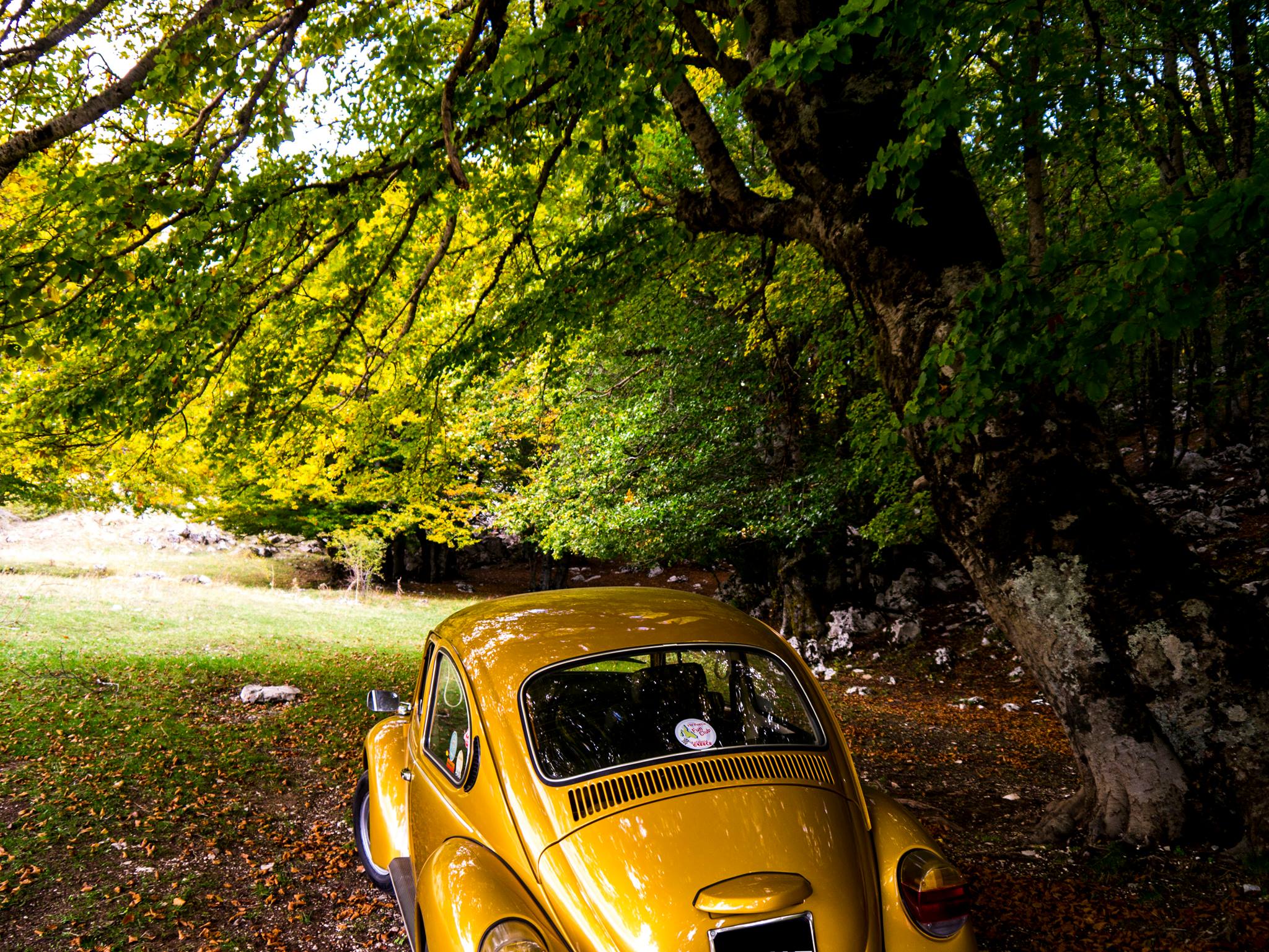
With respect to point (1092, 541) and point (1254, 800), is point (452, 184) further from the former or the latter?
point (1254, 800)

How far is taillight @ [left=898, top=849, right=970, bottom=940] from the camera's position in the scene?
2.51 metres

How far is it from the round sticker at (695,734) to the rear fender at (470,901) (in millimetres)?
798

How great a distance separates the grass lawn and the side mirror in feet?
3.99

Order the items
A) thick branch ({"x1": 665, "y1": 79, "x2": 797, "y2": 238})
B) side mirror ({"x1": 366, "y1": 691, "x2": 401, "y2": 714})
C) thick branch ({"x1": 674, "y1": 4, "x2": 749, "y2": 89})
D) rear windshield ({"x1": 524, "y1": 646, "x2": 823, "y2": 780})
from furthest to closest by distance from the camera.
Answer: thick branch ({"x1": 674, "y1": 4, "x2": 749, "y2": 89}), thick branch ({"x1": 665, "y1": 79, "x2": 797, "y2": 238}), side mirror ({"x1": 366, "y1": 691, "x2": 401, "y2": 714}), rear windshield ({"x1": 524, "y1": 646, "x2": 823, "y2": 780})

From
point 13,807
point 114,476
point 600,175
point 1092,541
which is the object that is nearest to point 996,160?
point 600,175

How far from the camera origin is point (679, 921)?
2227 mm

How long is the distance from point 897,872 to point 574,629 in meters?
1.62

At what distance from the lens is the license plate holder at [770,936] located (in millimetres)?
2230

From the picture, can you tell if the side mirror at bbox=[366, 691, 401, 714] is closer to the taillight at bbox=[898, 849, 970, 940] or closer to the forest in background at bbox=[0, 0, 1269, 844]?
the taillight at bbox=[898, 849, 970, 940]

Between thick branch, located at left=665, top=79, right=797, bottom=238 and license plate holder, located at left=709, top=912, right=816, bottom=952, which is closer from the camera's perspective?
license plate holder, located at left=709, top=912, right=816, bottom=952

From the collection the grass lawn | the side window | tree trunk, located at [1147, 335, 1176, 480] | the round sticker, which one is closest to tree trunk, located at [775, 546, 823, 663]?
tree trunk, located at [1147, 335, 1176, 480]

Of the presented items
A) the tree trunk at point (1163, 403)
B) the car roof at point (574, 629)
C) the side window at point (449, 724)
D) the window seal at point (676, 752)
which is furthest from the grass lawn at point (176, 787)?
the tree trunk at point (1163, 403)

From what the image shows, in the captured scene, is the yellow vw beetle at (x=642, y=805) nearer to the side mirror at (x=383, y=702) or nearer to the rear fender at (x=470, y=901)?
the rear fender at (x=470, y=901)

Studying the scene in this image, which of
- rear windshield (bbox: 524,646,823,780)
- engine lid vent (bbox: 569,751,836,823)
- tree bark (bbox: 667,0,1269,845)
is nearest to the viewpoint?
engine lid vent (bbox: 569,751,836,823)
